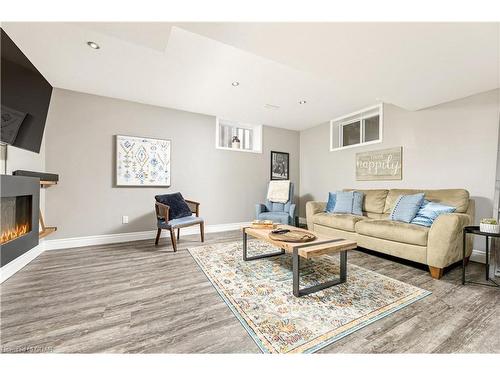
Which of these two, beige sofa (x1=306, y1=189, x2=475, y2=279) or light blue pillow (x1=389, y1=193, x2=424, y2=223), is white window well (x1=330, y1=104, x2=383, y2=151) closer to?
beige sofa (x1=306, y1=189, x2=475, y2=279)

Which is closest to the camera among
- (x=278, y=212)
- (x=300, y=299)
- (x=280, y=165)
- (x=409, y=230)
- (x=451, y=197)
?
(x=300, y=299)

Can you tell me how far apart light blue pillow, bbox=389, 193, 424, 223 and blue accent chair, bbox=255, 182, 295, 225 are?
1.62 meters

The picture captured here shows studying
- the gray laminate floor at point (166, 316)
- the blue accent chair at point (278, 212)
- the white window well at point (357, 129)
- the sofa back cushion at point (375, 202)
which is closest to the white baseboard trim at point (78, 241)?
the gray laminate floor at point (166, 316)

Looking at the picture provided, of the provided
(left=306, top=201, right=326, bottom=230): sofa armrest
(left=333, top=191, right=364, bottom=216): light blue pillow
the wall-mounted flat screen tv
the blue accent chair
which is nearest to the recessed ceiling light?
the wall-mounted flat screen tv

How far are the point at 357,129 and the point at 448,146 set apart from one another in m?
1.49

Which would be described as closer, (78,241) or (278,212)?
(78,241)

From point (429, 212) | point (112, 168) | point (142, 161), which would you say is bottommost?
point (429, 212)

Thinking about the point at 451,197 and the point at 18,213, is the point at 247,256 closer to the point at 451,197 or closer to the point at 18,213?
the point at 18,213

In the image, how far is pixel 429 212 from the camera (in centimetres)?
257

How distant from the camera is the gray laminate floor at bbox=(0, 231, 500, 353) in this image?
1.25 metres

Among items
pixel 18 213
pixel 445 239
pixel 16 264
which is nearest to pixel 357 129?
pixel 445 239

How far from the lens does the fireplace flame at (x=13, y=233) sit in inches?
75.0
